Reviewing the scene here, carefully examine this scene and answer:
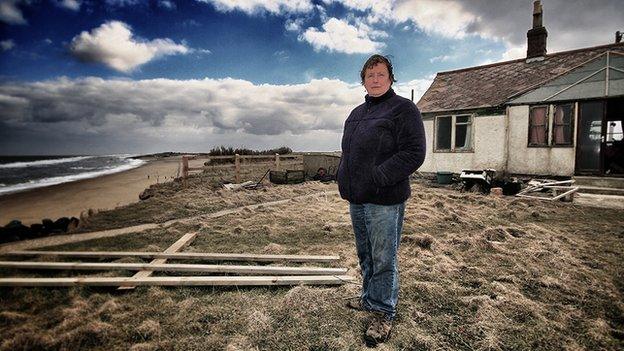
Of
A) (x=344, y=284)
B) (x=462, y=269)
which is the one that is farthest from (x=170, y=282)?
(x=462, y=269)

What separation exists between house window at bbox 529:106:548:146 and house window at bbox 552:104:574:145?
0.88 feet

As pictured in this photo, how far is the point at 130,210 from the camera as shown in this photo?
26.6 ft

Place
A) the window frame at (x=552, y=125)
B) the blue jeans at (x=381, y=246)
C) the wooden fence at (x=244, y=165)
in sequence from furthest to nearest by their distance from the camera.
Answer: the wooden fence at (x=244, y=165), the window frame at (x=552, y=125), the blue jeans at (x=381, y=246)

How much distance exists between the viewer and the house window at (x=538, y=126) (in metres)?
11.4

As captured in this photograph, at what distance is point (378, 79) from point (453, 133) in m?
13.2

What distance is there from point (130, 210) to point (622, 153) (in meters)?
17.4

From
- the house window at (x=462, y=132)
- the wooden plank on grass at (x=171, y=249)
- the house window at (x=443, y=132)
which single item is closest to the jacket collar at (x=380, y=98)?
the wooden plank on grass at (x=171, y=249)

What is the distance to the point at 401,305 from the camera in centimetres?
298

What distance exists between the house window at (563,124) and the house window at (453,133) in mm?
3031

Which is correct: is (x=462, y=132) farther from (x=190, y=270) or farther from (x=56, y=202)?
(x=56, y=202)

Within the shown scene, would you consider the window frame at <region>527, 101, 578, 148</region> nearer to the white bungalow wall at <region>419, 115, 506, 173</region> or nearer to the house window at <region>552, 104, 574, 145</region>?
the house window at <region>552, 104, 574, 145</region>

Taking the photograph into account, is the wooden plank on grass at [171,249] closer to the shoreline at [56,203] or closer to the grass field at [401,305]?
the grass field at [401,305]

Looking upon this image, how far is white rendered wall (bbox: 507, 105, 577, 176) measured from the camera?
11.0 m

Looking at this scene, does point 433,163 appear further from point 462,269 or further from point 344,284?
point 344,284
